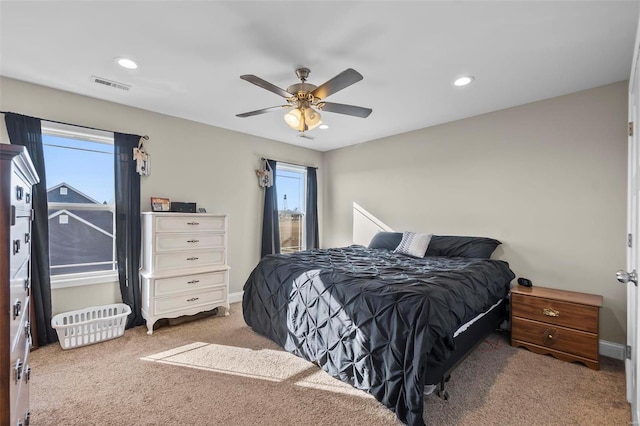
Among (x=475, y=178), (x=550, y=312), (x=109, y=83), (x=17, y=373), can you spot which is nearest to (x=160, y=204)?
(x=109, y=83)

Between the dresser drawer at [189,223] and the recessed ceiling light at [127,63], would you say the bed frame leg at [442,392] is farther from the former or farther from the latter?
the recessed ceiling light at [127,63]

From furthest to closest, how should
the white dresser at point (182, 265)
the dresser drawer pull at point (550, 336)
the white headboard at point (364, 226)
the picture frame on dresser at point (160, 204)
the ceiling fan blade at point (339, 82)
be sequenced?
the white headboard at point (364, 226)
the picture frame on dresser at point (160, 204)
the white dresser at point (182, 265)
the dresser drawer pull at point (550, 336)
the ceiling fan blade at point (339, 82)

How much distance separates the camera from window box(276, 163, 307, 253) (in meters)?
4.76

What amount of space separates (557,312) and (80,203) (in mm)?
4614

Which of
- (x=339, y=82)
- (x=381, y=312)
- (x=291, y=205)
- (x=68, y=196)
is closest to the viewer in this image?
(x=381, y=312)

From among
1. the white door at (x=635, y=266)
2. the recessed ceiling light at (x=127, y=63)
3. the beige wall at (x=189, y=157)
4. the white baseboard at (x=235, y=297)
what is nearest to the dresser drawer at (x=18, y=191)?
the recessed ceiling light at (x=127, y=63)

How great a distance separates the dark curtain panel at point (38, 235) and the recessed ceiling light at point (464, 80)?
3.81 meters

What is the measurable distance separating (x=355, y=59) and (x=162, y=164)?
8.31 feet

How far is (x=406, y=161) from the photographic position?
4.15 m

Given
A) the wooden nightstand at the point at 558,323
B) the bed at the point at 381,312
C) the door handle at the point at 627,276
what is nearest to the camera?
the door handle at the point at 627,276

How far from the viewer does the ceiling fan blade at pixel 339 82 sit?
6.10 feet

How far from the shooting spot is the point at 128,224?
3.14m

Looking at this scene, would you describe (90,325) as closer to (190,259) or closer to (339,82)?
(190,259)

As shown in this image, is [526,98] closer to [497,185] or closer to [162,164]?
[497,185]
